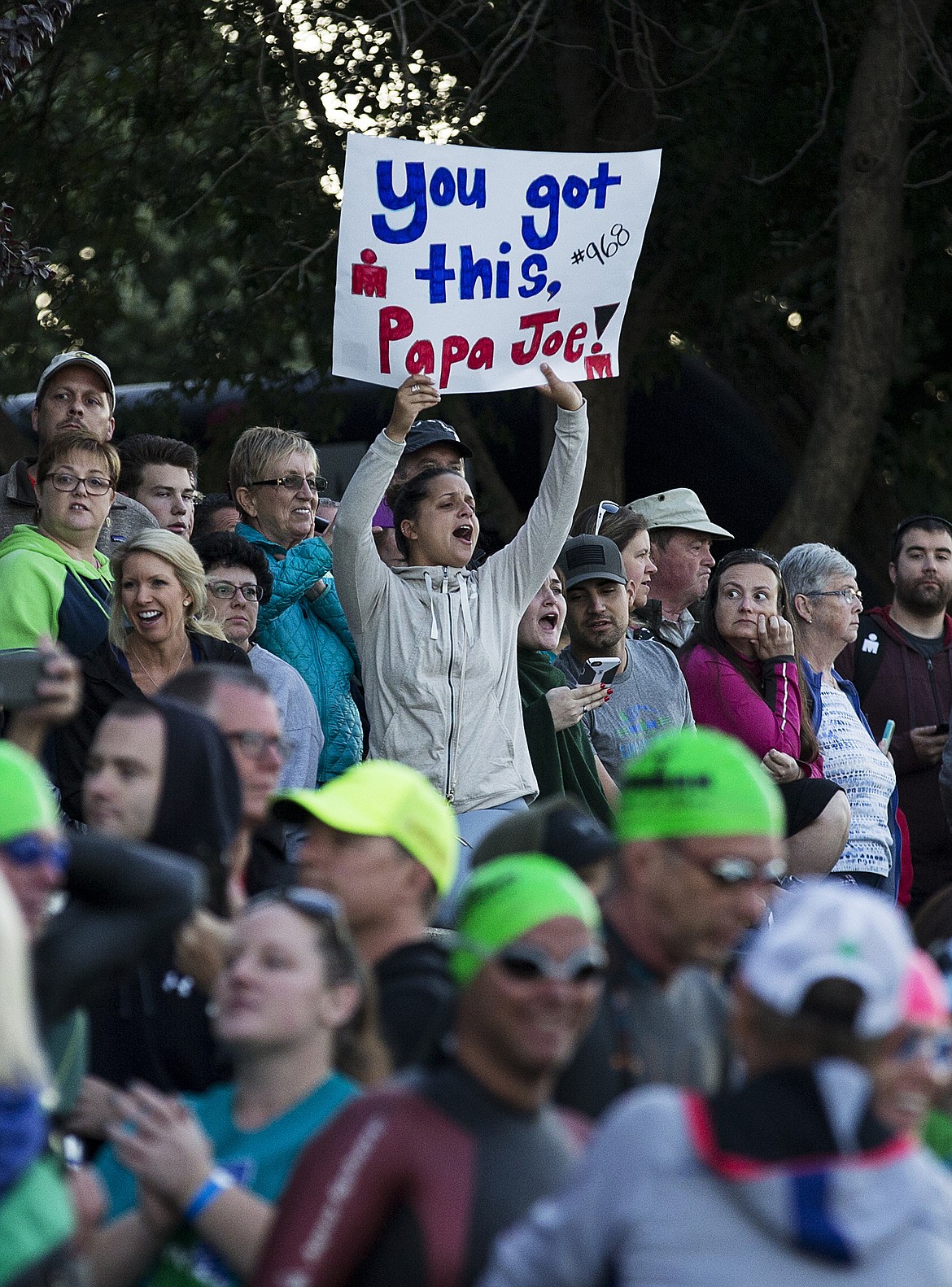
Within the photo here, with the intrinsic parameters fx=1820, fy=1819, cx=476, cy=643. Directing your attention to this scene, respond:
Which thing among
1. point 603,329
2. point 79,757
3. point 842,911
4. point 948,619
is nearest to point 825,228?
point 948,619

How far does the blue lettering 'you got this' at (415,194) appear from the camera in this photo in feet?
20.2

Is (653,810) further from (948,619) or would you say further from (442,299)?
(948,619)

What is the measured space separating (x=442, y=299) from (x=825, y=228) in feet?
13.4

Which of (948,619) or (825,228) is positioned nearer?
(948,619)

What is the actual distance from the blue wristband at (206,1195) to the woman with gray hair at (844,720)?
391 cm

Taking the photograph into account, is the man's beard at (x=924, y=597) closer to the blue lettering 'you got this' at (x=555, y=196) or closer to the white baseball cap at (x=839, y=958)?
the blue lettering 'you got this' at (x=555, y=196)

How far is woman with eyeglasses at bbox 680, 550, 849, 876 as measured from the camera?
598cm

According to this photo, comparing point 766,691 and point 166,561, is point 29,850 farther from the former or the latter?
point 766,691

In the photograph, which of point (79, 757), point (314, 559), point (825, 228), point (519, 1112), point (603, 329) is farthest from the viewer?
point (825, 228)

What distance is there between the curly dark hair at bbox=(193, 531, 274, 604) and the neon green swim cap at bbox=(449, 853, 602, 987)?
3.26 m

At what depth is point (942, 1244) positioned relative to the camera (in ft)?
7.09

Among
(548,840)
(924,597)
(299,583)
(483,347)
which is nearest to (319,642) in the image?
(299,583)

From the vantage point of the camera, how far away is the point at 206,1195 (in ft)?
8.63

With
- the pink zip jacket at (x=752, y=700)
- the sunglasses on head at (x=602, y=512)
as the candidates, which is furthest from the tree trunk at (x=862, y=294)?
the pink zip jacket at (x=752, y=700)
